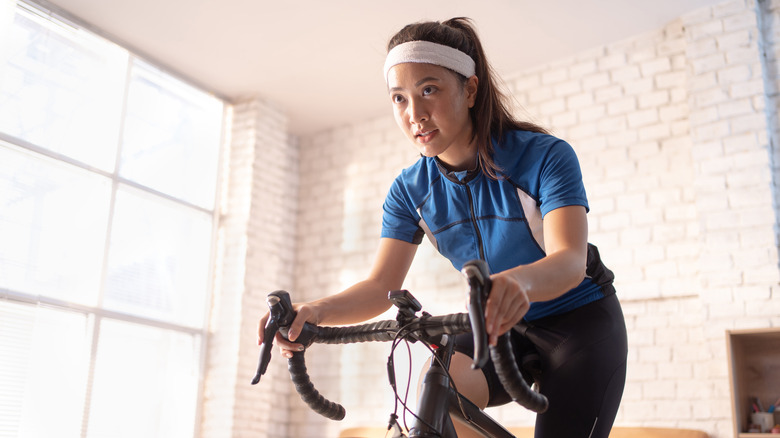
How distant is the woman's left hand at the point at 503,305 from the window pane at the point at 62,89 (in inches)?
158

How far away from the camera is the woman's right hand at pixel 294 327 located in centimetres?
132

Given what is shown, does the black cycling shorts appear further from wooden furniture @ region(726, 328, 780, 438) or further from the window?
the window

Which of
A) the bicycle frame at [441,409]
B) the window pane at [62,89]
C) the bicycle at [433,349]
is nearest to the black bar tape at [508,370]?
the bicycle at [433,349]

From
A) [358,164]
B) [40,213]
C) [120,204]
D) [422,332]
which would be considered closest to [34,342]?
[40,213]

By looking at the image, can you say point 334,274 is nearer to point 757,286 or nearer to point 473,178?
point 757,286

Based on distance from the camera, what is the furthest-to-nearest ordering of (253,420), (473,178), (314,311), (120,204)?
(253,420) → (120,204) → (473,178) → (314,311)

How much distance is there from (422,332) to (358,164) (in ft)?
16.0

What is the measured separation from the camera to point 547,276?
1138 millimetres

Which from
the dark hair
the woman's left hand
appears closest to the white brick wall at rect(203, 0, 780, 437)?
the dark hair

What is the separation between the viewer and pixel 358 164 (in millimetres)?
6004

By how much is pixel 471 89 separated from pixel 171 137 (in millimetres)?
4146

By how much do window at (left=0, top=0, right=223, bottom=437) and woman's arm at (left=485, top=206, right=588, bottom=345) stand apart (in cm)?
364

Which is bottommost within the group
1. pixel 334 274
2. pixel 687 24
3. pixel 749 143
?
pixel 334 274

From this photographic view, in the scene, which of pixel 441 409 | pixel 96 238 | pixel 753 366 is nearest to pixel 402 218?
pixel 441 409
